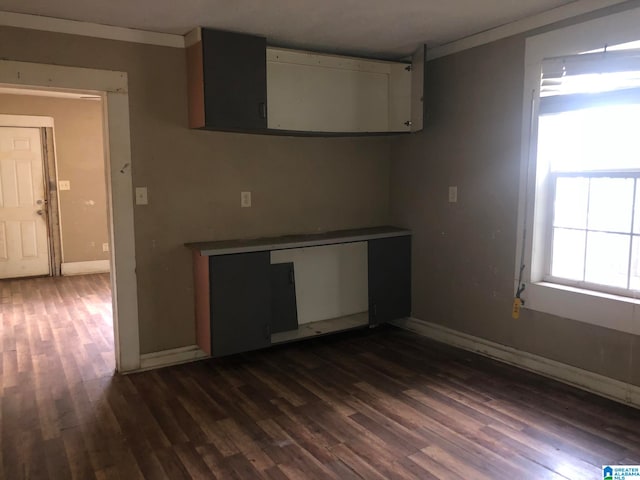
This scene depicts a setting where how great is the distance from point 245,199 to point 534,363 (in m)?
2.32

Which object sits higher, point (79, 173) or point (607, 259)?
point (79, 173)

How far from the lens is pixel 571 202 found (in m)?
3.27

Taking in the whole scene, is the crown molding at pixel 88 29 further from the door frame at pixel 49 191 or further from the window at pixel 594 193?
the door frame at pixel 49 191

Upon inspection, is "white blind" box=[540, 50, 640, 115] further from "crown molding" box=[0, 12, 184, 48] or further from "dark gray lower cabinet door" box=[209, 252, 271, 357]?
"crown molding" box=[0, 12, 184, 48]

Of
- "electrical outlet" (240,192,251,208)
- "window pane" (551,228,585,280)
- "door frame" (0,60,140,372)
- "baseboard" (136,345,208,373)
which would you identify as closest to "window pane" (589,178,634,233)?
"window pane" (551,228,585,280)

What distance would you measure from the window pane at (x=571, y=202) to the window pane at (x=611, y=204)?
5cm

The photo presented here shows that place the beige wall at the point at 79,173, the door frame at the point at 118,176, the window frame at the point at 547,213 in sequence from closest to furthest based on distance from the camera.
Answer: the window frame at the point at 547,213 < the door frame at the point at 118,176 < the beige wall at the point at 79,173

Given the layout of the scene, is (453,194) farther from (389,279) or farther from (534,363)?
(534,363)

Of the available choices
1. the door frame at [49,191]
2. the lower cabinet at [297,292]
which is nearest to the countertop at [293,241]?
the lower cabinet at [297,292]

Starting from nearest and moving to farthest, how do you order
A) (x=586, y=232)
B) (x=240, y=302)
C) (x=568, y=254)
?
1. (x=586, y=232)
2. (x=568, y=254)
3. (x=240, y=302)

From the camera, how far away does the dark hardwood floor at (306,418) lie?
94.3 inches

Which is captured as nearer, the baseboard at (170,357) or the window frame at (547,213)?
the window frame at (547,213)

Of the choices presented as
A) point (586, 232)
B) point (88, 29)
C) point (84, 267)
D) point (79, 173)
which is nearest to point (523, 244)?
point (586, 232)

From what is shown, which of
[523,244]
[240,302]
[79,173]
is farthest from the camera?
[79,173]
